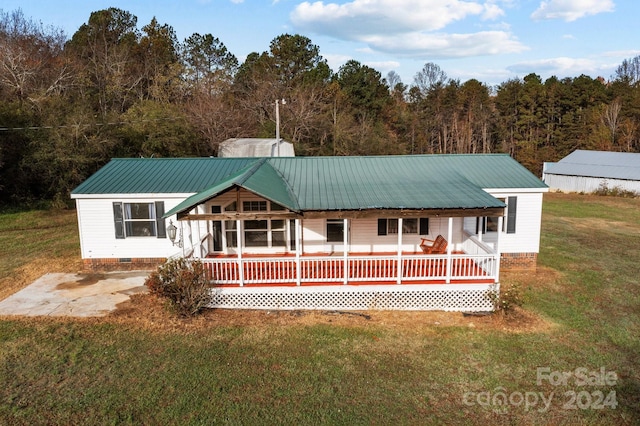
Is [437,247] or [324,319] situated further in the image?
[437,247]

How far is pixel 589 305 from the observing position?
38.0 ft

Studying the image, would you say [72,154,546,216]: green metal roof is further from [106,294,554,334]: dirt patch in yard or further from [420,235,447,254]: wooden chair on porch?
[106,294,554,334]: dirt patch in yard

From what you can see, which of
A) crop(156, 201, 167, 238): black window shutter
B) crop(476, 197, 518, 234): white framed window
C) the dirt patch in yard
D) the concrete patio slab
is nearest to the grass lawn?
the dirt patch in yard

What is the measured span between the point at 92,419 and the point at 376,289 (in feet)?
22.5

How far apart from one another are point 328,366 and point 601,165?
1576 inches

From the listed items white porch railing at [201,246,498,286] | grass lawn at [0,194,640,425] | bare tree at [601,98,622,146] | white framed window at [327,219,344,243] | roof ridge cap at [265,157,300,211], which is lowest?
grass lawn at [0,194,640,425]

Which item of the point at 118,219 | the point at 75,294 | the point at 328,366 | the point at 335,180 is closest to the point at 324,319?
the point at 328,366

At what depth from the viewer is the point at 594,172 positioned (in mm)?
38094

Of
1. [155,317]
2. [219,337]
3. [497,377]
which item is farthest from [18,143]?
[497,377]

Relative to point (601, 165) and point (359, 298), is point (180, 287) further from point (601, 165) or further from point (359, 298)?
point (601, 165)

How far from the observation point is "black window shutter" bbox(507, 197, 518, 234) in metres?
14.3

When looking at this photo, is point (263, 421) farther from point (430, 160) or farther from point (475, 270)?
point (430, 160)

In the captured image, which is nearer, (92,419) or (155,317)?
(92,419)

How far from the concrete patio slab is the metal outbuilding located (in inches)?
1520
